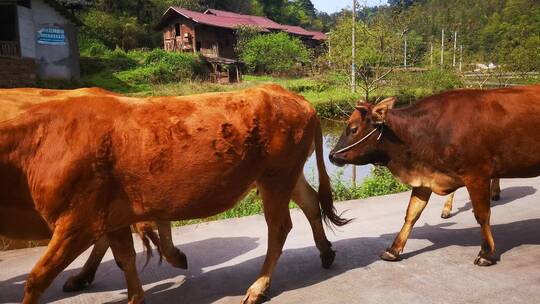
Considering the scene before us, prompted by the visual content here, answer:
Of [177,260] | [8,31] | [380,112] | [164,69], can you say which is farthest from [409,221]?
[164,69]

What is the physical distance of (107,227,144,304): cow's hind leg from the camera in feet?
11.9

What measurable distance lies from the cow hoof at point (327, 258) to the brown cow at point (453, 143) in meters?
0.51

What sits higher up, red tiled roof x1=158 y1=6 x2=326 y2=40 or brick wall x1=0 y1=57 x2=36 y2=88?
red tiled roof x1=158 y1=6 x2=326 y2=40

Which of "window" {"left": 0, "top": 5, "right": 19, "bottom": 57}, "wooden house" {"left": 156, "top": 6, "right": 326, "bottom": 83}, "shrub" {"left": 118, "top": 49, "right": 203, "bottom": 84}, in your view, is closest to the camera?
"window" {"left": 0, "top": 5, "right": 19, "bottom": 57}

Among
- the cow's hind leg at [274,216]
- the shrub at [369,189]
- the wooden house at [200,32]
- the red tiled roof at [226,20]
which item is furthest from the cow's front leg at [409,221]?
the red tiled roof at [226,20]

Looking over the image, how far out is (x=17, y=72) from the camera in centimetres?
2027

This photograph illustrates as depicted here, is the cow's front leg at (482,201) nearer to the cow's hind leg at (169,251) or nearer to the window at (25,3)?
the cow's hind leg at (169,251)

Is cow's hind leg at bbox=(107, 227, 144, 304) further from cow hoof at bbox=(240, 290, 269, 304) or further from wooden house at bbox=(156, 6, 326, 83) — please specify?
wooden house at bbox=(156, 6, 326, 83)

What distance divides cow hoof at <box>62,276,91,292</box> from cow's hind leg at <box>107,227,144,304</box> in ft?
2.09

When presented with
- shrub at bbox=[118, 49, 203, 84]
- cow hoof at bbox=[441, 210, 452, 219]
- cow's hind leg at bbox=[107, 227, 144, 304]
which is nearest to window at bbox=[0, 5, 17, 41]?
shrub at bbox=[118, 49, 203, 84]

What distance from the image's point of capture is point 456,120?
14.7ft

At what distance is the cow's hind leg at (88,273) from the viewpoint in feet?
13.1

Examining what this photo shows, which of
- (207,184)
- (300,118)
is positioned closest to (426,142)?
(300,118)

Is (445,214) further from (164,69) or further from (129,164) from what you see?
(164,69)
